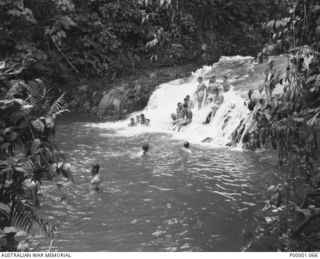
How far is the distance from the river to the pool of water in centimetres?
1

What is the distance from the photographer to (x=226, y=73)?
16062mm

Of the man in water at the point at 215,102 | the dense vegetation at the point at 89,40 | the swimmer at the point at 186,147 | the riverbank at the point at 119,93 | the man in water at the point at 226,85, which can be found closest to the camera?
the swimmer at the point at 186,147

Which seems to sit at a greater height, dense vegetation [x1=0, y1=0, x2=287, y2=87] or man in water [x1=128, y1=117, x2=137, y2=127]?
dense vegetation [x1=0, y1=0, x2=287, y2=87]

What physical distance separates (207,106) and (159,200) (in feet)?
22.1

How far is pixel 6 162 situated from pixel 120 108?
43.4ft

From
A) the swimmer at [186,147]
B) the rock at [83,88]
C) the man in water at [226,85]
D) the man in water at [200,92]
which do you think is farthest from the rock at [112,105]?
the swimmer at [186,147]

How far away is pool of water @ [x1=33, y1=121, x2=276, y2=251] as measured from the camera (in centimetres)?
590

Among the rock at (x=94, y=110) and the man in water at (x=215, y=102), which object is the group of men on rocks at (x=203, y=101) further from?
the rock at (x=94, y=110)

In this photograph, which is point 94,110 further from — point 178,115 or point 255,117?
point 255,117

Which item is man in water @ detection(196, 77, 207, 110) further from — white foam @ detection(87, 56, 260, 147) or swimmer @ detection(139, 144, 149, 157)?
swimmer @ detection(139, 144, 149, 157)

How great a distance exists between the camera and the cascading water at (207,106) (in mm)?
12156

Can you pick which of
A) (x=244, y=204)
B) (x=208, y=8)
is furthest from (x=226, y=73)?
(x=208, y=8)

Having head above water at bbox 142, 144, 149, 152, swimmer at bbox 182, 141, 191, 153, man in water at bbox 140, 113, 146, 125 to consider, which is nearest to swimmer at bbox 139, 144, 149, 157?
head above water at bbox 142, 144, 149, 152

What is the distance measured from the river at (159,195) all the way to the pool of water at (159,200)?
14mm
